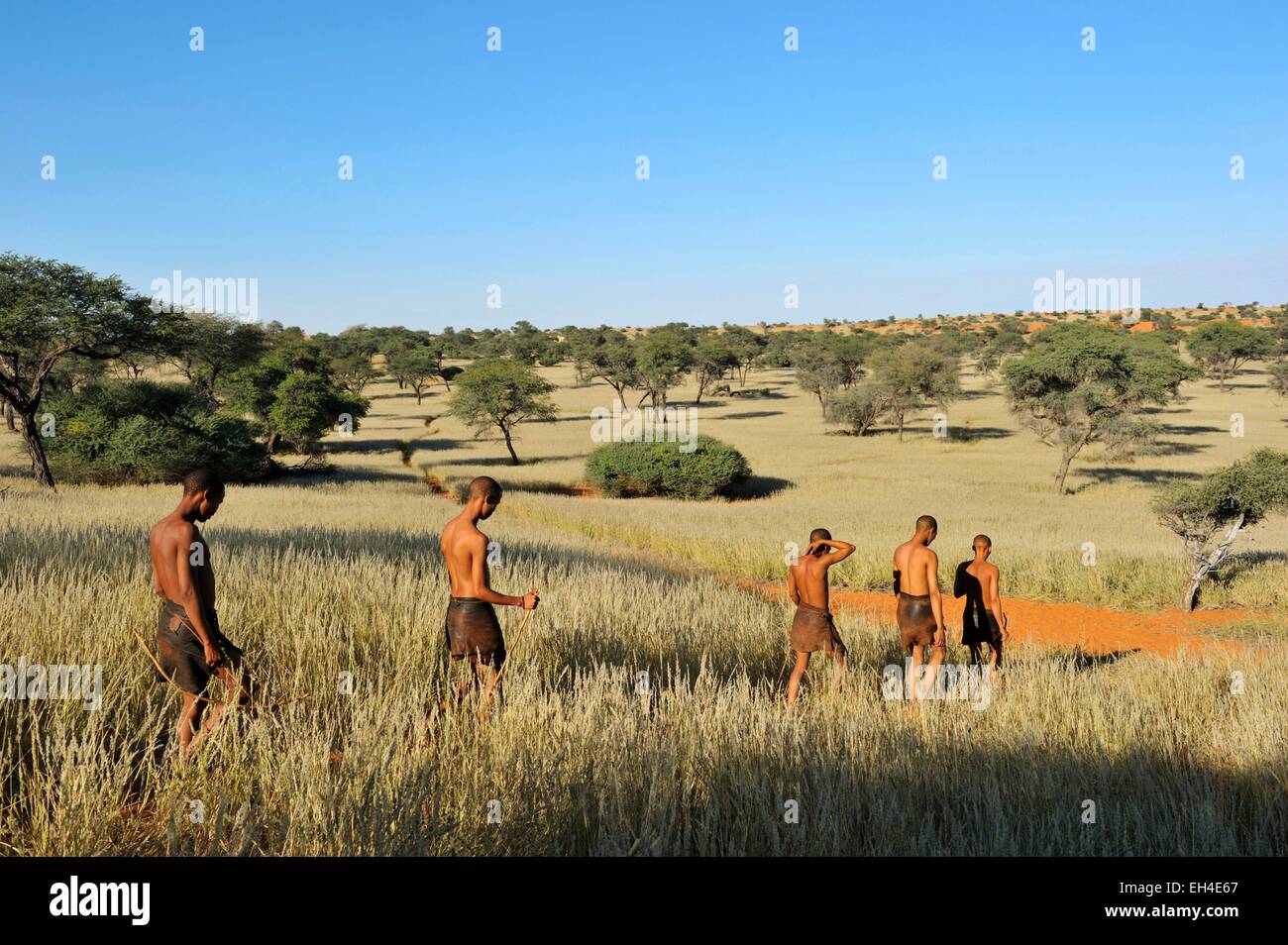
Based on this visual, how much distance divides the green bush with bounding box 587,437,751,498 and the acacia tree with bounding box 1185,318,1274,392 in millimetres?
70392

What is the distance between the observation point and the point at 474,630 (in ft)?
18.3

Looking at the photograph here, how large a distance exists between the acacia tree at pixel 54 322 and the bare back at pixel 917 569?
27.2 metres

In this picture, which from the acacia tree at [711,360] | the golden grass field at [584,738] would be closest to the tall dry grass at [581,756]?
the golden grass field at [584,738]

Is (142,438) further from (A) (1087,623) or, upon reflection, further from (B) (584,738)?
(B) (584,738)

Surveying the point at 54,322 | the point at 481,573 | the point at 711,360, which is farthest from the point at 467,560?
the point at 711,360

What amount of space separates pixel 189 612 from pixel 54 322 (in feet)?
86.1

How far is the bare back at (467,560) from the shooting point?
557 cm

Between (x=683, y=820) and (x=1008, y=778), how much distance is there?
1.86 m

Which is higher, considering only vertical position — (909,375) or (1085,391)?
(909,375)

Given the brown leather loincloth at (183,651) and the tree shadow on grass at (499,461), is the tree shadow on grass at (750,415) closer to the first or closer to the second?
the tree shadow on grass at (499,461)

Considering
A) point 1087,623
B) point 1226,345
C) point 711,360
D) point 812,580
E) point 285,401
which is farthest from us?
point 1226,345

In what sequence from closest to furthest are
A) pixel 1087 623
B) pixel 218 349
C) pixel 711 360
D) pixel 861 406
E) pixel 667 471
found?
pixel 1087 623, pixel 667 471, pixel 218 349, pixel 861 406, pixel 711 360

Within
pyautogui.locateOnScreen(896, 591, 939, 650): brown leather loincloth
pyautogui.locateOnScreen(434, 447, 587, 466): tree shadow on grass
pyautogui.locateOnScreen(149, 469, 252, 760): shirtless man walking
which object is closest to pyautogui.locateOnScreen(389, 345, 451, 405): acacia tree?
pyautogui.locateOnScreen(434, 447, 587, 466): tree shadow on grass

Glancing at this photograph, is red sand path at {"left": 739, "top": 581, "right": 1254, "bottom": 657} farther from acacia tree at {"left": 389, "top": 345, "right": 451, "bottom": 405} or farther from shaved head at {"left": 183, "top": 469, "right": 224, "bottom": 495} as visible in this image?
acacia tree at {"left": 389, "top": 345, "right": 451, "bottom": 405}
